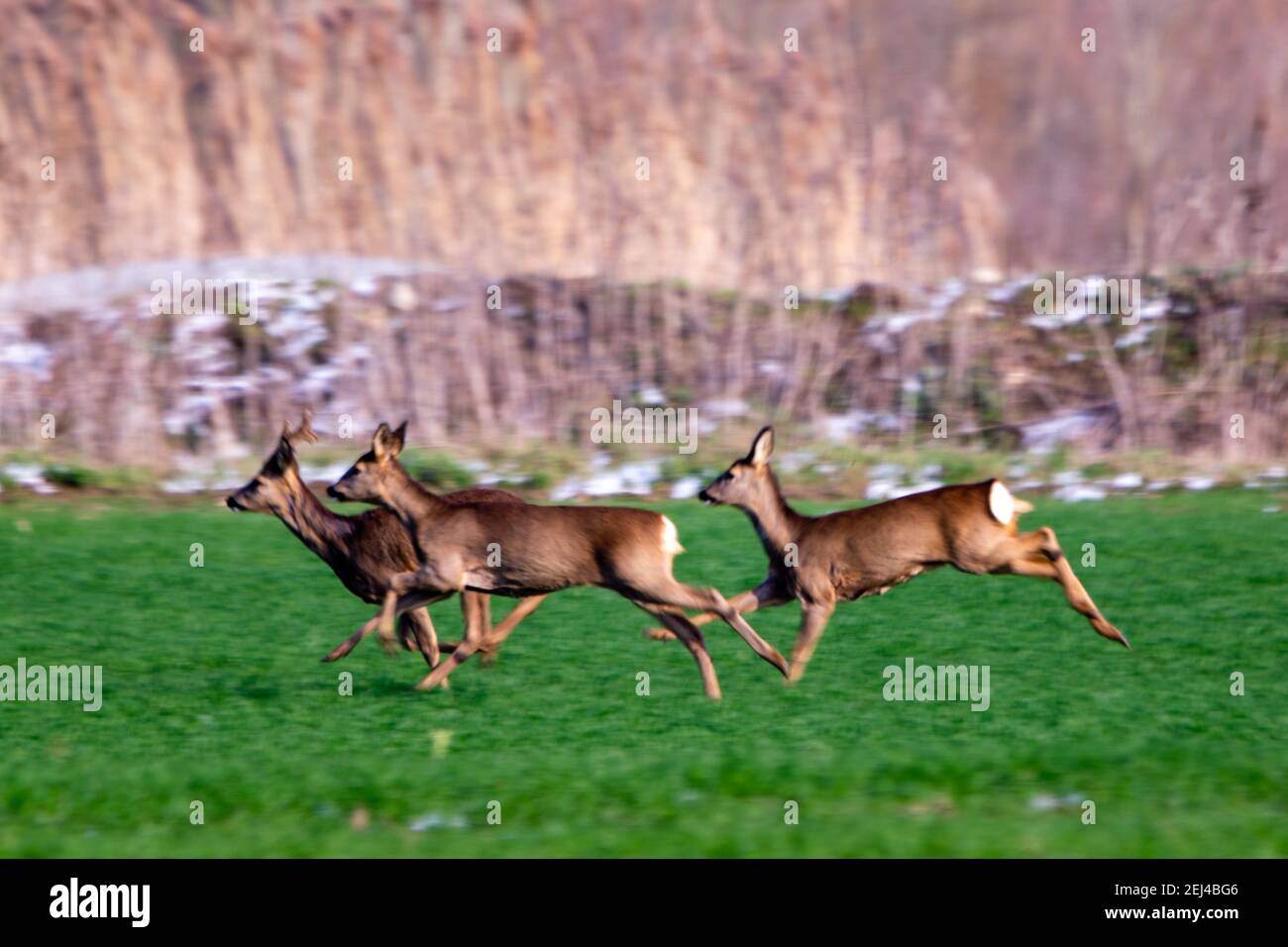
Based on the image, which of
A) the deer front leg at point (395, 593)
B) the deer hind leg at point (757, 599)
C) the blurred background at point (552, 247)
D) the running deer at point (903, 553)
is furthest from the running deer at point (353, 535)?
the blurred background at point (552, 247)

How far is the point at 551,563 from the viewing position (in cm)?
920

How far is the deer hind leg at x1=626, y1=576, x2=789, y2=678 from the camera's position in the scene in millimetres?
9172

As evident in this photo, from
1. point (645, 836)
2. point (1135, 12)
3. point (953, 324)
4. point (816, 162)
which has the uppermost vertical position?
point (1135, 12)

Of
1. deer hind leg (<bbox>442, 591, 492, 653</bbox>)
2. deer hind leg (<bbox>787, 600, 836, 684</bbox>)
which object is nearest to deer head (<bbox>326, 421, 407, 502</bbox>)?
deer hind leg (<bbox>442, 591, 492, 653</bbox>)

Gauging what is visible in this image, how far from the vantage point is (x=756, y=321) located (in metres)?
18.2

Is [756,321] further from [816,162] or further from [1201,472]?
[1201,472]

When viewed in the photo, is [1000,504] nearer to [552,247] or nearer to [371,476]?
[371,476]

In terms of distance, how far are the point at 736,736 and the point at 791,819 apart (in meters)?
1.22

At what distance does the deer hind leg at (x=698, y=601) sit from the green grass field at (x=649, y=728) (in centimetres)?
20

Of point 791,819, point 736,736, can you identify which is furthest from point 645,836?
point 736,736

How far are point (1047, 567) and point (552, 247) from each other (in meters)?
9.24

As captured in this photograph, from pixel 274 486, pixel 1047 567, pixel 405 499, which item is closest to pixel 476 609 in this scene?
pixel 405 499

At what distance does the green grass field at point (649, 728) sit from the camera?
716cm

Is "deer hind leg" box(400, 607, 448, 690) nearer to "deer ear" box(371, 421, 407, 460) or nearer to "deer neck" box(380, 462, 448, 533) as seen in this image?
"deer neck" box(380, 462, 448, 533)
